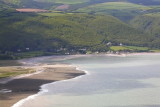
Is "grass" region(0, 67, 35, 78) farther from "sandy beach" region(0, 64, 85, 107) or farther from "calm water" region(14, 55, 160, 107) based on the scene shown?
"calm water" region(14, 55, 160, 107)

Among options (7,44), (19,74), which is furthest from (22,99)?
(7,44)

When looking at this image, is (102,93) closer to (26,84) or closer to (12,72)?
(26,84)

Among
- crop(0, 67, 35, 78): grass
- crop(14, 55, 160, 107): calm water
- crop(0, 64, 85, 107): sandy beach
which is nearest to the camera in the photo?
crop(14, 55, 160, 107): calm water

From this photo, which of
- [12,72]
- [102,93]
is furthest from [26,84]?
[12,72]

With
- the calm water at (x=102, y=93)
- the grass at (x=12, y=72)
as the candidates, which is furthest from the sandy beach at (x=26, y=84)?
the grass at (x=12, y=72)

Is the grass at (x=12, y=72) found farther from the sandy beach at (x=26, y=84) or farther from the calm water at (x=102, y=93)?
the calm water at (x=102, y=93)

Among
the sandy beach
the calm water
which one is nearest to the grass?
the sandy beach

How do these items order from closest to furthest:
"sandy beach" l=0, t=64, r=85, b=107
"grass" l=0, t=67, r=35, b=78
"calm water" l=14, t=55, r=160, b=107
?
A: 1. "calm water" l=14, t=55, r=160, b=107
2. "sandy beach" l=0, t=64, r=85, b=107
3. "grass" l=0, t=67, r=35, b=78

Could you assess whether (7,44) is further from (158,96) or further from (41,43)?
(158,96)

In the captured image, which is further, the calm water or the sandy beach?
the sandy beach
